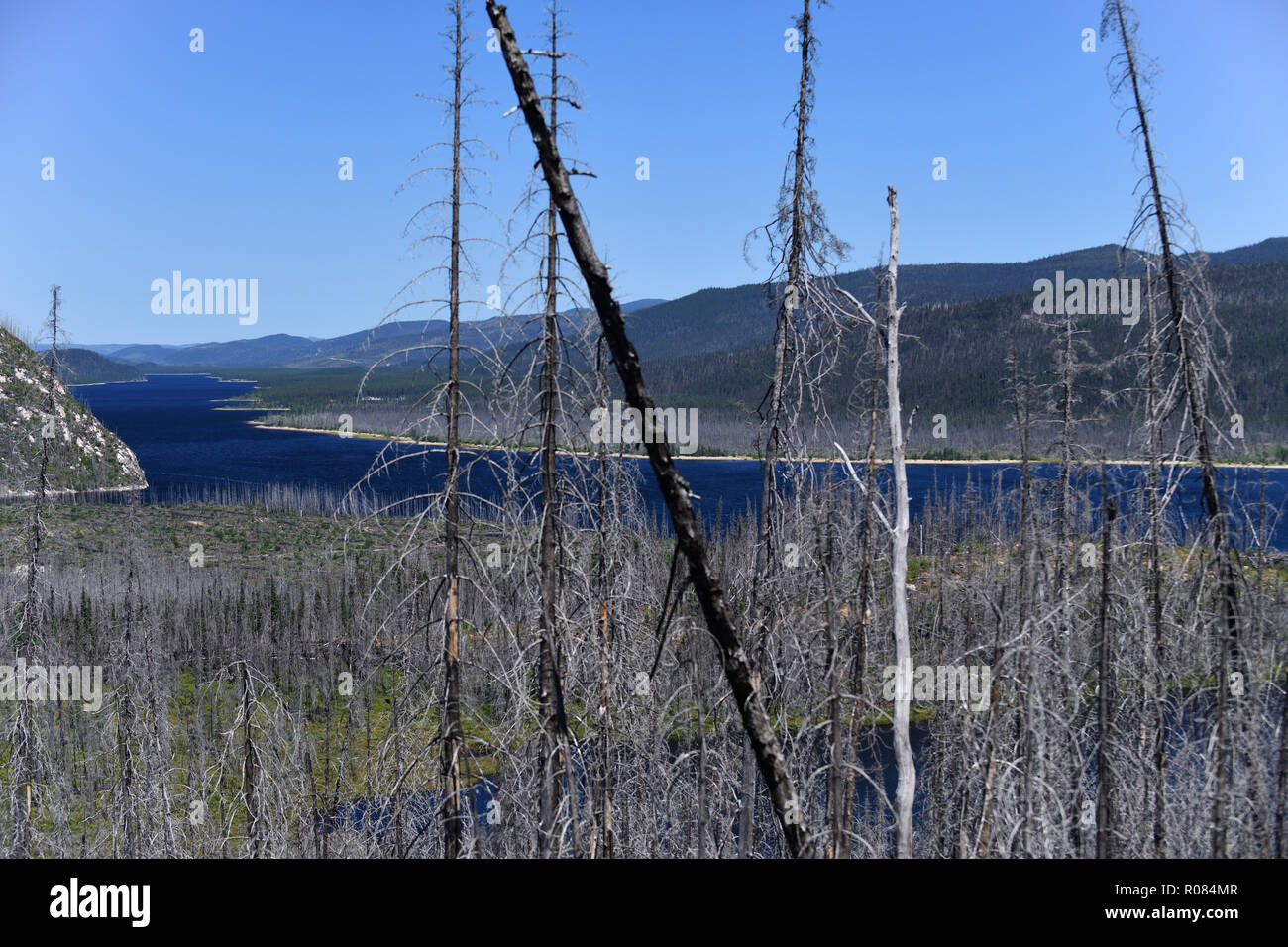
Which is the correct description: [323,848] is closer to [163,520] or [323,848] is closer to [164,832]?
[164,832]

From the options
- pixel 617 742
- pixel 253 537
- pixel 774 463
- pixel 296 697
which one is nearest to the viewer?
pixel 774 463

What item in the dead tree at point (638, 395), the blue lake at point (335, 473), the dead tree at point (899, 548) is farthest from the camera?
the blue lake at point (335, 473)

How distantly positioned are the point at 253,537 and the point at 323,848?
70.9m

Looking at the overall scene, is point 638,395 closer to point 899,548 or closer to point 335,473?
point 899,548

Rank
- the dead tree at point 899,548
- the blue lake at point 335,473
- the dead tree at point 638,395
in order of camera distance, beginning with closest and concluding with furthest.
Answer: the dead tree at point 638,395, the dead tree at point 899,548, the blue lake at point 335,473

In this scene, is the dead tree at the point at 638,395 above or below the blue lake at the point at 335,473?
above

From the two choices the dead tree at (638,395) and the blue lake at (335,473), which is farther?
the blue lake at (335,473)

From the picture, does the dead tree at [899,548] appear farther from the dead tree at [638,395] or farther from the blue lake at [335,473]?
the blue lake at [335,473]

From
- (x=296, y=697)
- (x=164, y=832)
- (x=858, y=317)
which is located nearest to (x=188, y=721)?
(x=296, y=697)

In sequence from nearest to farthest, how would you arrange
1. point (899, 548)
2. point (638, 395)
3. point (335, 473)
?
point (638, 395) → point (899, 548) → point (335, 473)

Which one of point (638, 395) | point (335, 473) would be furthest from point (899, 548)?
point (335, 473)

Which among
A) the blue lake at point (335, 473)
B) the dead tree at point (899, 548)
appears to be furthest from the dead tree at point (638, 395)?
the blue lake at point (335, 473)

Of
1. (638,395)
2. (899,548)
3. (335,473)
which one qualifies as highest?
(638,395)
